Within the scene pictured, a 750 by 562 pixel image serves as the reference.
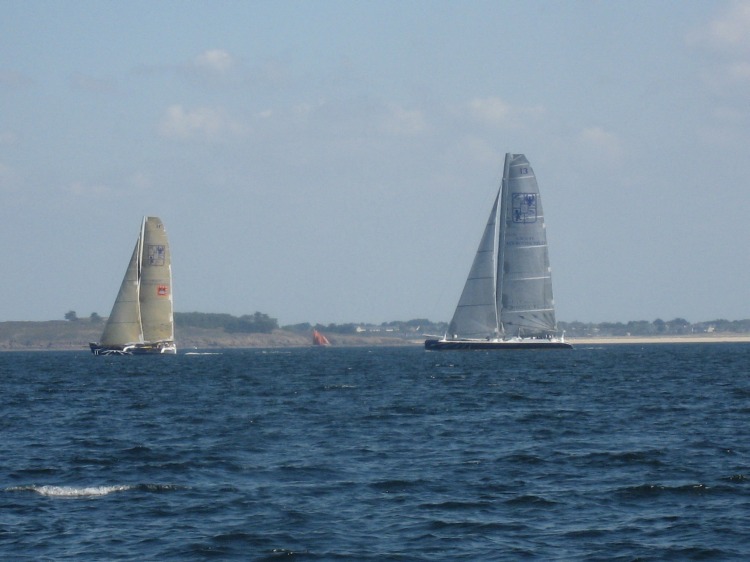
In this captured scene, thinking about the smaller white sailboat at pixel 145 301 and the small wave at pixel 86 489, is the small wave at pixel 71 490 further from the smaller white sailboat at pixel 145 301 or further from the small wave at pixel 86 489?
the smaller white sailboat at pixel 145 301

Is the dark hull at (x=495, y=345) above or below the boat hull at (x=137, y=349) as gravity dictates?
below

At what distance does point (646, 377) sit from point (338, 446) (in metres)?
48.8

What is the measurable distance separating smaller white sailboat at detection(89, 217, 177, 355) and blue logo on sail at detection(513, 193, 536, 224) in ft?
124

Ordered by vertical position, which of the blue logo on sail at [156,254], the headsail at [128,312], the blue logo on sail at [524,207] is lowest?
the headsail at [128,312]

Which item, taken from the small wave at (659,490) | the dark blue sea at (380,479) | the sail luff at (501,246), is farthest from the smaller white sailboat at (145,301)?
the small wave at (659,490)

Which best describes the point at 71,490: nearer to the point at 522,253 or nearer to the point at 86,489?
the point at 86,489

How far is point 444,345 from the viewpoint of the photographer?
5153 inches

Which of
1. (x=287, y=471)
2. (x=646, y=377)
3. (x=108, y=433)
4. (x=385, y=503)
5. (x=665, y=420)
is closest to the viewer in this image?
(x=385, y=503)

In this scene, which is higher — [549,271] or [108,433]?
[549,271]

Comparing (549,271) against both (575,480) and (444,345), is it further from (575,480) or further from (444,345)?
(575,480)

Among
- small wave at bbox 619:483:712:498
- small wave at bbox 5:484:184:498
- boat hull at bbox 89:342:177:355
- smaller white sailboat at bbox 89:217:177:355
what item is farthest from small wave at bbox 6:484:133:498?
boat hull at bbox 89:342:177:355

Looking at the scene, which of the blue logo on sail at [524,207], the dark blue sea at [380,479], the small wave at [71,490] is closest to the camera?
the dark blue sea at [380,479]

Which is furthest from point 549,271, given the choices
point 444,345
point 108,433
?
point 108,433

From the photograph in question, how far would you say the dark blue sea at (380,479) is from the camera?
21.7 meters
